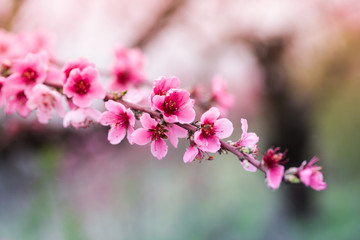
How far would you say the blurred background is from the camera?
2.22 metres

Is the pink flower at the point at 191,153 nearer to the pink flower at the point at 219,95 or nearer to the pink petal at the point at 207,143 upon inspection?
the pink petal at the point at 207,143

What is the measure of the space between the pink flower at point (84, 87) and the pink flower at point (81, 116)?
16 millimetres

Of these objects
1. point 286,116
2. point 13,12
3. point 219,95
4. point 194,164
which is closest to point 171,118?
point 219,95

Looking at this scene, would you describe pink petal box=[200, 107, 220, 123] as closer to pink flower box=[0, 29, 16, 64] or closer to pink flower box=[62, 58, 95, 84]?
pink flower box=[62, 58, 95, 84]

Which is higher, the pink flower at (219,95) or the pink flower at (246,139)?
the pink flower at (219,95)

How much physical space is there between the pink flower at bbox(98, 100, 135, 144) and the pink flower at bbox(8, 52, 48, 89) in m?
0.17

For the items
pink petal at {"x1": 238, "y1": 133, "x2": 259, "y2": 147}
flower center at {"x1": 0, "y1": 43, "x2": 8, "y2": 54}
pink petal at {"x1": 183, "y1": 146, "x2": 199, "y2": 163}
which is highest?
pink petal at {"x1": 238, "y1": 133, "x2": 259, "y2": 147}

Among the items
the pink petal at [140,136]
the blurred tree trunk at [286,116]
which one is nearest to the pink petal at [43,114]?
the pink petal at [140,136]

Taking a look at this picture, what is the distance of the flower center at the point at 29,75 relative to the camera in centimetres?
Answer: 70

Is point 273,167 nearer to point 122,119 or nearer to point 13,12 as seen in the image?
point 122,119

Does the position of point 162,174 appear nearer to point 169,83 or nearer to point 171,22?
point 171,22

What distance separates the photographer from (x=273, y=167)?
58 cm

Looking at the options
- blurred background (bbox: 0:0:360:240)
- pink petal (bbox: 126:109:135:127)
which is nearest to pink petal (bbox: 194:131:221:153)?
pink petal (bbox: 126:109:135:127)

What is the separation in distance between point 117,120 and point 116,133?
25mm
